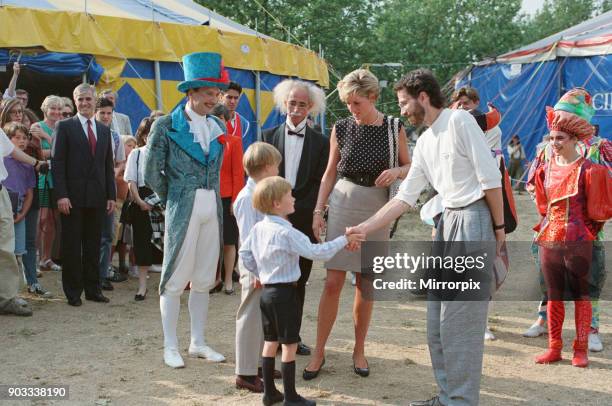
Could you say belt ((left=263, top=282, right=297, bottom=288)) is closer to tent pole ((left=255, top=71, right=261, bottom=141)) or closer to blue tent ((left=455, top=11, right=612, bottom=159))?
tent pole ((left=255, top=71, right=261, bottom=141))

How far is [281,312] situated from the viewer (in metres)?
3.94

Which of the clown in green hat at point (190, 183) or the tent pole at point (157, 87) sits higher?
the tent pole at point (157, 87)

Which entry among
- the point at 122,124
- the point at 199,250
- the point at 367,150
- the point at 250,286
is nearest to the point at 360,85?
the point at 367,150

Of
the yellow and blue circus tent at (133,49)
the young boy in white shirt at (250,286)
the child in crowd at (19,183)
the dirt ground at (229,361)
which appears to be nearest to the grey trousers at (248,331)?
the young boy in white shirt at (250,286)

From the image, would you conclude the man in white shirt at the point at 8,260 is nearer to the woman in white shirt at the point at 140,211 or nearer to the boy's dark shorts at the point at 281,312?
the woman in white shirt at the point at 140,211

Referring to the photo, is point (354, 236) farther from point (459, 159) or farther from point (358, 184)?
point (459, 159)

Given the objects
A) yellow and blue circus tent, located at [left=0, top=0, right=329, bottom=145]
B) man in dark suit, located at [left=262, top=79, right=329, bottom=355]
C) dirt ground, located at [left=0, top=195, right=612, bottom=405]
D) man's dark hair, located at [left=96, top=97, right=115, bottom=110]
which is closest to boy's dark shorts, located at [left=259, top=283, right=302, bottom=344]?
dirt ground, located at [left=0, top=195, right=612, bottom=405]

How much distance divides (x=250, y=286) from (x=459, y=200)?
4.42 feet

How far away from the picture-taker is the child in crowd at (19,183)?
264 inches

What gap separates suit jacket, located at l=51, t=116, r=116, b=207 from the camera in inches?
252

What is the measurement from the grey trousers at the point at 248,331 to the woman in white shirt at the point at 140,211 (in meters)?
2.74

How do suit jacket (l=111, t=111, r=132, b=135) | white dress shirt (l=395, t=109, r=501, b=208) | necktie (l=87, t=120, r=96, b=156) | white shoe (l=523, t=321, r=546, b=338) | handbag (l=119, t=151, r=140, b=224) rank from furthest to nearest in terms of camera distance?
suit jacket (l=111, t=111, r=132, b=135) → handbag (l=119, t=151, r=140, b=224) → necktie (l=87, t=120, r=96, b=156) → white shoe (l=523, t=321, r=546, b=338) → white dress shirt (l=395, t=109, r=501, b=208)

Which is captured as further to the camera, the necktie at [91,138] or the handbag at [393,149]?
the necktie at [91,138]

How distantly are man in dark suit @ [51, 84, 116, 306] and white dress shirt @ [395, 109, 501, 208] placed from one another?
3.63 metres
